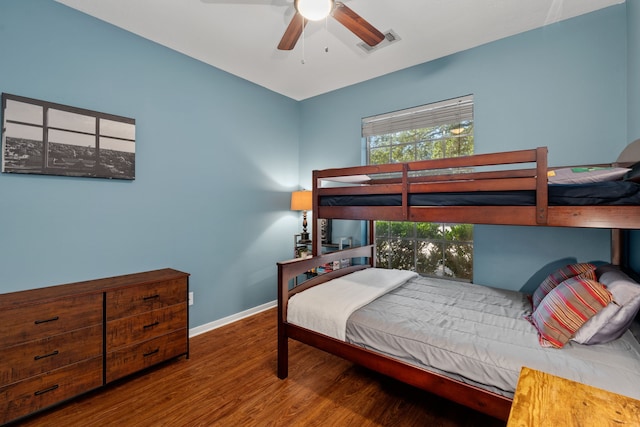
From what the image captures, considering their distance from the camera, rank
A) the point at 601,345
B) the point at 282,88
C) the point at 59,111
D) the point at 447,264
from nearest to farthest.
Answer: the point at 601,345, the point at 59,111, the point at 447,264, the point at 282,88

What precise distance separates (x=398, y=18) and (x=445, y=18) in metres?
0.37

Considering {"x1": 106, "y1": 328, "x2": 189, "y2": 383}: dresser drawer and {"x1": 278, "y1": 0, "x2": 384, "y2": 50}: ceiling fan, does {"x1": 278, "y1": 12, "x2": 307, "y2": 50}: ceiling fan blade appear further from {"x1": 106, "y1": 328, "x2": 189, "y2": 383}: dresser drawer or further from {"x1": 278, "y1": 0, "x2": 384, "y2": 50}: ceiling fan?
{"x1": 106, "y1": 328, "x2": 189, "y2": 383}: dresser drawer

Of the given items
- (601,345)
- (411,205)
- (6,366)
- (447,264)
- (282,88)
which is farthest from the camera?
(282,88)

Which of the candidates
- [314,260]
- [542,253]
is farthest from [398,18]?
[542,253]

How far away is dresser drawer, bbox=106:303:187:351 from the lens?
6.56ft

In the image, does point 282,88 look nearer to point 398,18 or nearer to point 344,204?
point 398,18

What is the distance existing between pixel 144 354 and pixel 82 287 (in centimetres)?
66

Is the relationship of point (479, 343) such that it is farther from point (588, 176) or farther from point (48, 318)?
point (48, 318)

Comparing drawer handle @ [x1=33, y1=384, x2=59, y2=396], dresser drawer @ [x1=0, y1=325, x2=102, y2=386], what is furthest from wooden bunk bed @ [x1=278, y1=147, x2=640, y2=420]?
drawer handle @ [x1=33, y1=384, x2=59, y2=396]

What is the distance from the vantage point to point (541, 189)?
1.42 m

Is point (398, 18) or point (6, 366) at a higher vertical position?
point (398, 18)

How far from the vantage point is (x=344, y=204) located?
7.09 ft

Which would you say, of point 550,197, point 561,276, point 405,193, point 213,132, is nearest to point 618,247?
point 561,276

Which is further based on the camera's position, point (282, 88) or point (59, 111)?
point (282, 88)
